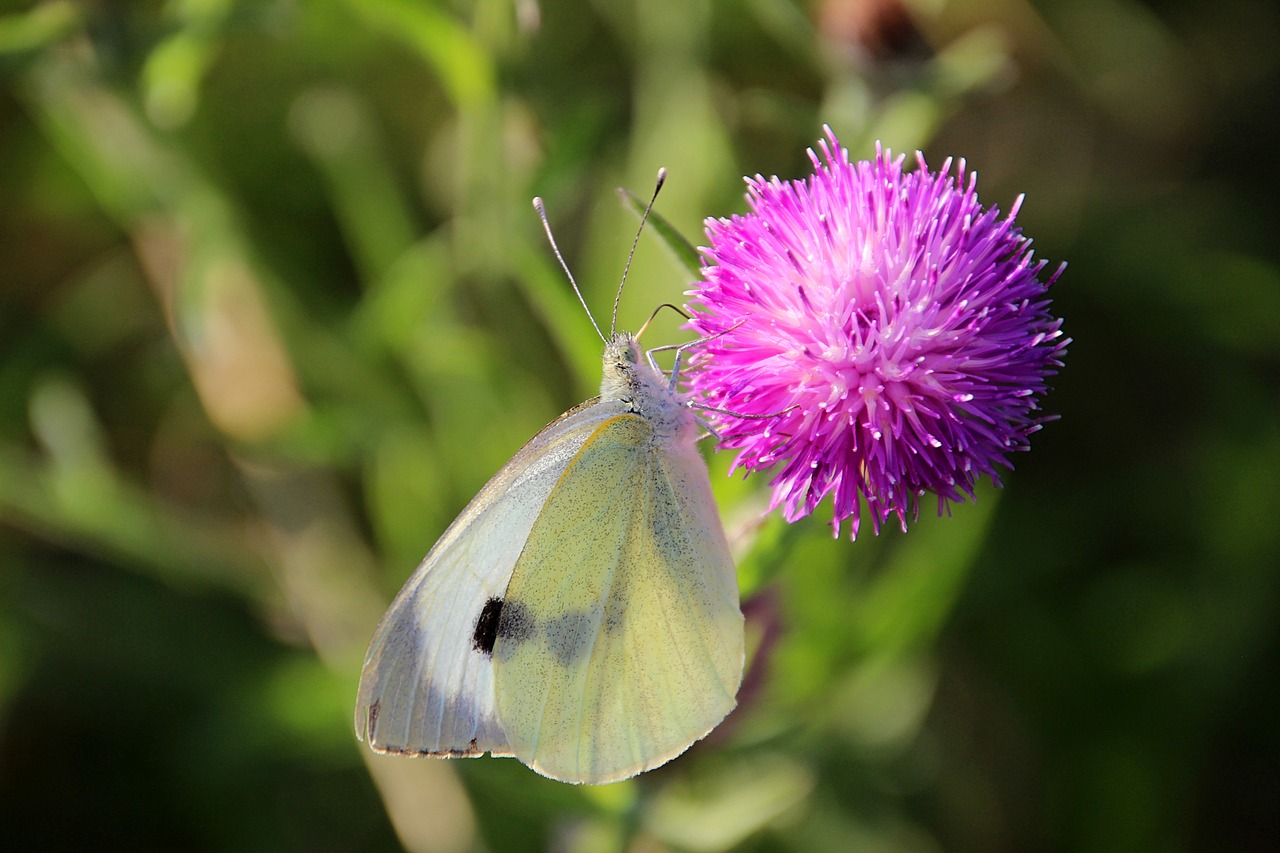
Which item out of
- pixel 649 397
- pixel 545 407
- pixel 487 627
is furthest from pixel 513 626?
pixel 545 407

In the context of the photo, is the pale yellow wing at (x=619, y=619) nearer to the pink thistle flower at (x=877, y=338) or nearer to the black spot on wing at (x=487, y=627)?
the black spot on wing at (x=487, y=627)

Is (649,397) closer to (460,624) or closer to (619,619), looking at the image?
(619,619)

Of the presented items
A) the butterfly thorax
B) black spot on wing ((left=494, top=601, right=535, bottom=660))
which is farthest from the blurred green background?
black spot on wing ((left=494, top=601, right=535, bottom=660))

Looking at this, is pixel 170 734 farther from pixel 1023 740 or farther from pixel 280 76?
pixel 1023 740

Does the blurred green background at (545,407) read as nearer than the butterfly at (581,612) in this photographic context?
No

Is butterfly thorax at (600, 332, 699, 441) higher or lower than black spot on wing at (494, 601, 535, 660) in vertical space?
higher

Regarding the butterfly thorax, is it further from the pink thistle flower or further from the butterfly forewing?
the pink thistle flower

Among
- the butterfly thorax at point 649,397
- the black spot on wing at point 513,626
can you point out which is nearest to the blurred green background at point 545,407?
the butterfly thorax at point 649,397

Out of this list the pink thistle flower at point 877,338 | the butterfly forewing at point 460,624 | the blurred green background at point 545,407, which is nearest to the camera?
the pink thistle flower at point 877,338

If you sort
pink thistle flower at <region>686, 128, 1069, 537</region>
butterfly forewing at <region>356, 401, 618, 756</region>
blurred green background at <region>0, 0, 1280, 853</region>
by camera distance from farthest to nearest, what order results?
blurred green background at <region>0, 0, 1280, 853</region>, butterfly forewing at <region>356, 401, 618, 756</region>, pink thistle flower at <region>686, 128, 1069, 537</region>
